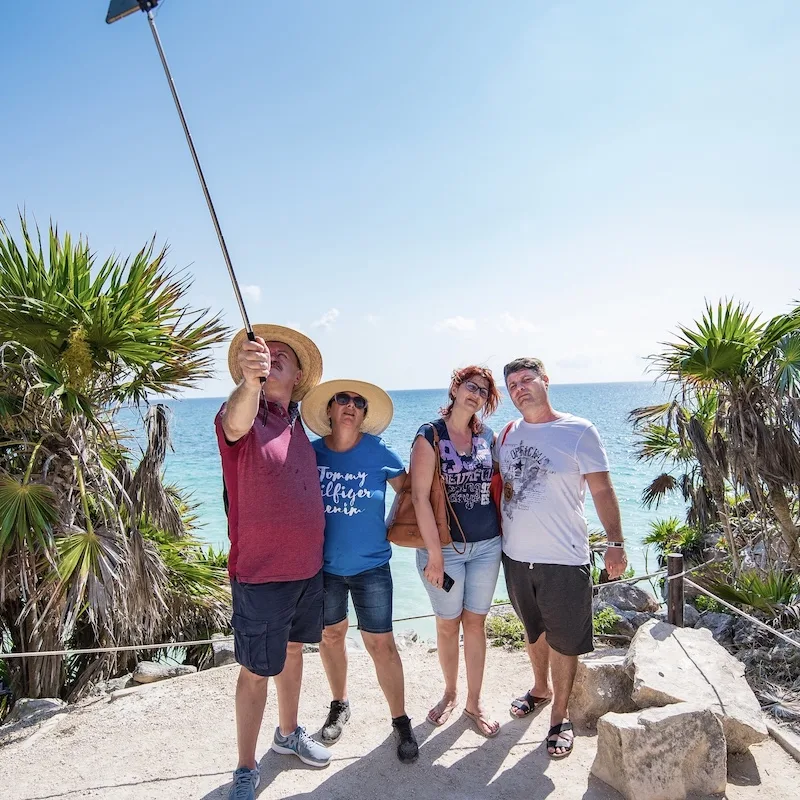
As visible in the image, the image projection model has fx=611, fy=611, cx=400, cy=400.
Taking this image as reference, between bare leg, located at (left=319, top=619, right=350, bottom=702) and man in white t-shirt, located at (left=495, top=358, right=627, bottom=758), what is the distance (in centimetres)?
101

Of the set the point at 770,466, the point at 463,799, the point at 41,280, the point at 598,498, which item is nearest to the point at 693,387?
the point at 770,466

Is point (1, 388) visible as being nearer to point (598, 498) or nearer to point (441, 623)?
point (441, 623)

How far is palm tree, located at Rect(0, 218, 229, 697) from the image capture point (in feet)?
14.1

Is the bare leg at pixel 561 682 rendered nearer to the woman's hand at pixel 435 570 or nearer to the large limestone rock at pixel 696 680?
the large limestone rock at pixel 696 680

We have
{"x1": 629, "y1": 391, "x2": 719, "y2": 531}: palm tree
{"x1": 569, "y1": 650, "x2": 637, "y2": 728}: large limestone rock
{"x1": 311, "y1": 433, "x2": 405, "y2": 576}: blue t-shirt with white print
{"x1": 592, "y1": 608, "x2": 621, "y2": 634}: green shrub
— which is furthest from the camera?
{"x1": 629, "y1": 391, "x2": 719, "y2": 531}: palm tree

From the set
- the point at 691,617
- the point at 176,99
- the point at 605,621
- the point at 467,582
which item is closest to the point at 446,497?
the point at 467,582

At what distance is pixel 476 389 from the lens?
3490 mm

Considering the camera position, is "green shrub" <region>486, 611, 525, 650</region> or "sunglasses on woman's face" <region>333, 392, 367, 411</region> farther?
"green shrub" <region>486, 611, 525, 650</region>

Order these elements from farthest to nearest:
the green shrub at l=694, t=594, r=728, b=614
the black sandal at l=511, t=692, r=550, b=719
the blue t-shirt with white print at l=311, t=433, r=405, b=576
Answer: the green shrub at l=694, t=594, r=728, b=614, the black sandal at l=511, t=692, r=550, b=719, the blue t-shirt with white print at l=311, t=433, r=405, b=576

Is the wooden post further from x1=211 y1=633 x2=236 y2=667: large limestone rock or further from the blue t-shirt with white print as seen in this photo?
x1=211 y1=633 x2=236 y2=667: large limestone rock

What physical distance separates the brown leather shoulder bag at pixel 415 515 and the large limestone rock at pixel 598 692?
3.90 feet

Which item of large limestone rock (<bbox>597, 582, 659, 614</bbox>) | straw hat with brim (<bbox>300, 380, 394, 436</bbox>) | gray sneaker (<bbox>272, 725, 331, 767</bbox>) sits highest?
straw hat with brim (<bbox>300, 380, 394, 436</bbox>)

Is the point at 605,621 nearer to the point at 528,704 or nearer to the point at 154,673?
the point at 528,704

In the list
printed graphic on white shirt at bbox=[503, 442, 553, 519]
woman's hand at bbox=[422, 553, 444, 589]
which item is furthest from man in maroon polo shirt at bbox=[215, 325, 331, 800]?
printed graphic on white shirt at bbox=[503, 442, 553, 519]
